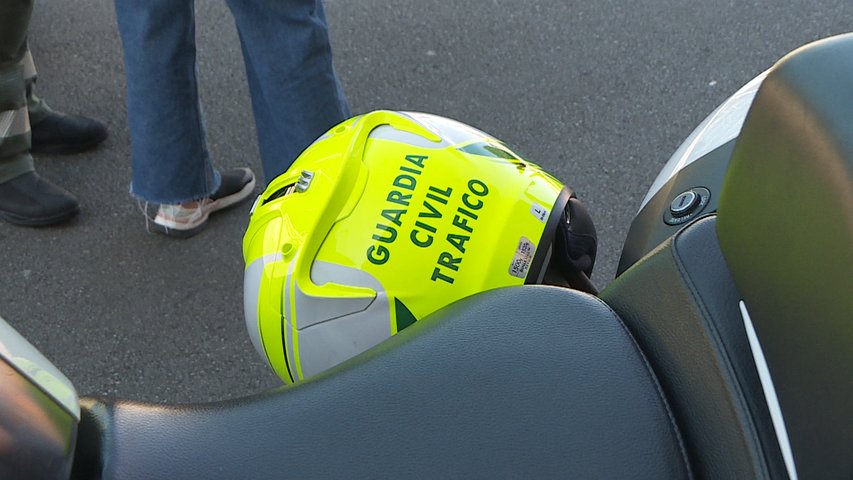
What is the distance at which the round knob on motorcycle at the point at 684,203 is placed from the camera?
3.30 feet

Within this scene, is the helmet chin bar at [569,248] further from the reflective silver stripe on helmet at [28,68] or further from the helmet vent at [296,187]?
the reflective silver stripe on helmet at [28,68]

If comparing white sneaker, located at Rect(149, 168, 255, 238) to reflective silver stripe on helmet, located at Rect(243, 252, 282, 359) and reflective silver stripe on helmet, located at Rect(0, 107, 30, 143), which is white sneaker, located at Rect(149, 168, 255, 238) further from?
reflective silver stripe on helmet, located at Rect(243, 252, 282, 359)

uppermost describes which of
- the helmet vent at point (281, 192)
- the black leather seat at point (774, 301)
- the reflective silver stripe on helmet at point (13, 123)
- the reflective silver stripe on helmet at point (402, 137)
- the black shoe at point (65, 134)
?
the black leather seat at point (774, 301)

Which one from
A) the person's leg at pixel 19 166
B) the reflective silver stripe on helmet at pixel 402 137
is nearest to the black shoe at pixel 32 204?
the person's leg at pixel 19 166

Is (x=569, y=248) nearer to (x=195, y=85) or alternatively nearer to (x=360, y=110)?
(x=195, y=85)

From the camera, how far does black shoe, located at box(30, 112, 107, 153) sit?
87.8 inches

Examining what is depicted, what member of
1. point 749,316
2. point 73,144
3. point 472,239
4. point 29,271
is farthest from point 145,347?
point 749,316

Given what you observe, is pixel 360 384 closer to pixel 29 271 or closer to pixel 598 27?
pixel 29 271

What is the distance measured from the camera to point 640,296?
748 millimetres

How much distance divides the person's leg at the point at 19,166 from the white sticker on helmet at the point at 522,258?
1.39 meters

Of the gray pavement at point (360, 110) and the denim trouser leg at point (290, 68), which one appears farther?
the gray pavement at point (360, 110)

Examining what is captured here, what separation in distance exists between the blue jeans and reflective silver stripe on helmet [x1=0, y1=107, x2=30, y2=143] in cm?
33

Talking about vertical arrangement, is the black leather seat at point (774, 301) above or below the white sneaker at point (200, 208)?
above

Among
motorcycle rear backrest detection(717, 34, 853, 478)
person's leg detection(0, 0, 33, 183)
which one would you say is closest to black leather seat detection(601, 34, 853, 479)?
motorcycle rear backrest detection(717, 34, 853, 478)
